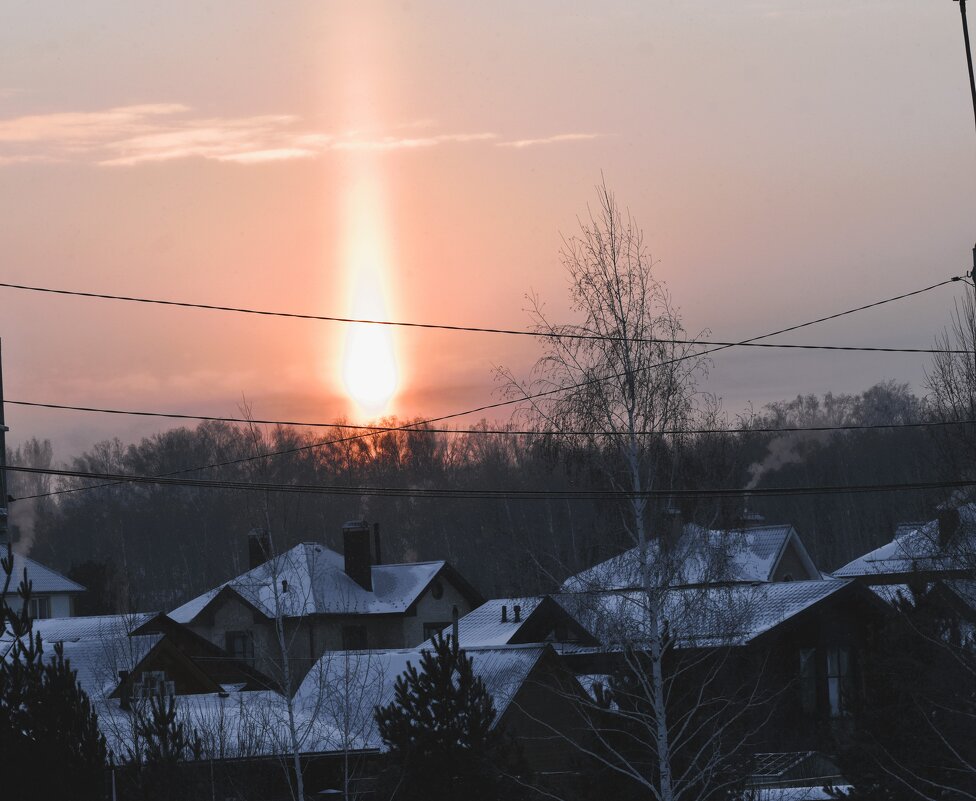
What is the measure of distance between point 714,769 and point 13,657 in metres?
10.4

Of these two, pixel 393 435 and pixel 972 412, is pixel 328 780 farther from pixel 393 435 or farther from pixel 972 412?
pixel 393 435

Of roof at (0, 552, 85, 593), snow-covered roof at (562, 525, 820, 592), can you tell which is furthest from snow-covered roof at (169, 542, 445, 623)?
snow-covered roof at (562, 525, 820, 592)

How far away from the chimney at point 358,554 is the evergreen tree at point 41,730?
47192 mm

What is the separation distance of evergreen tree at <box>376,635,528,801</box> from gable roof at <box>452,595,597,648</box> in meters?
17.2

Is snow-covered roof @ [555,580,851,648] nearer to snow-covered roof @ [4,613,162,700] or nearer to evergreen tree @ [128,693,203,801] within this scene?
evergreen tree @ [128,693,203,801]

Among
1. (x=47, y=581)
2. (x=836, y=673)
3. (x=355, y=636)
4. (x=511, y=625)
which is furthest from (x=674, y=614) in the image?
(x=47, y=581)

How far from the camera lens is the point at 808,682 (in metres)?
33.5

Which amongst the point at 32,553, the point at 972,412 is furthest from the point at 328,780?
the point at 32,553

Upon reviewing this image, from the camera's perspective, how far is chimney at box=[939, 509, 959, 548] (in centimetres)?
3161

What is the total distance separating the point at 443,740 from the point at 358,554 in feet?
136

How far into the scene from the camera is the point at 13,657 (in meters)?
11.8

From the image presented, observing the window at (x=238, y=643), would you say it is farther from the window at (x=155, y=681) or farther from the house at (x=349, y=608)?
the window at (x=155, y=681)

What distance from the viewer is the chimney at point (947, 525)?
31.6m

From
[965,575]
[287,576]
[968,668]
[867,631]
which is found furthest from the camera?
[287,576]
